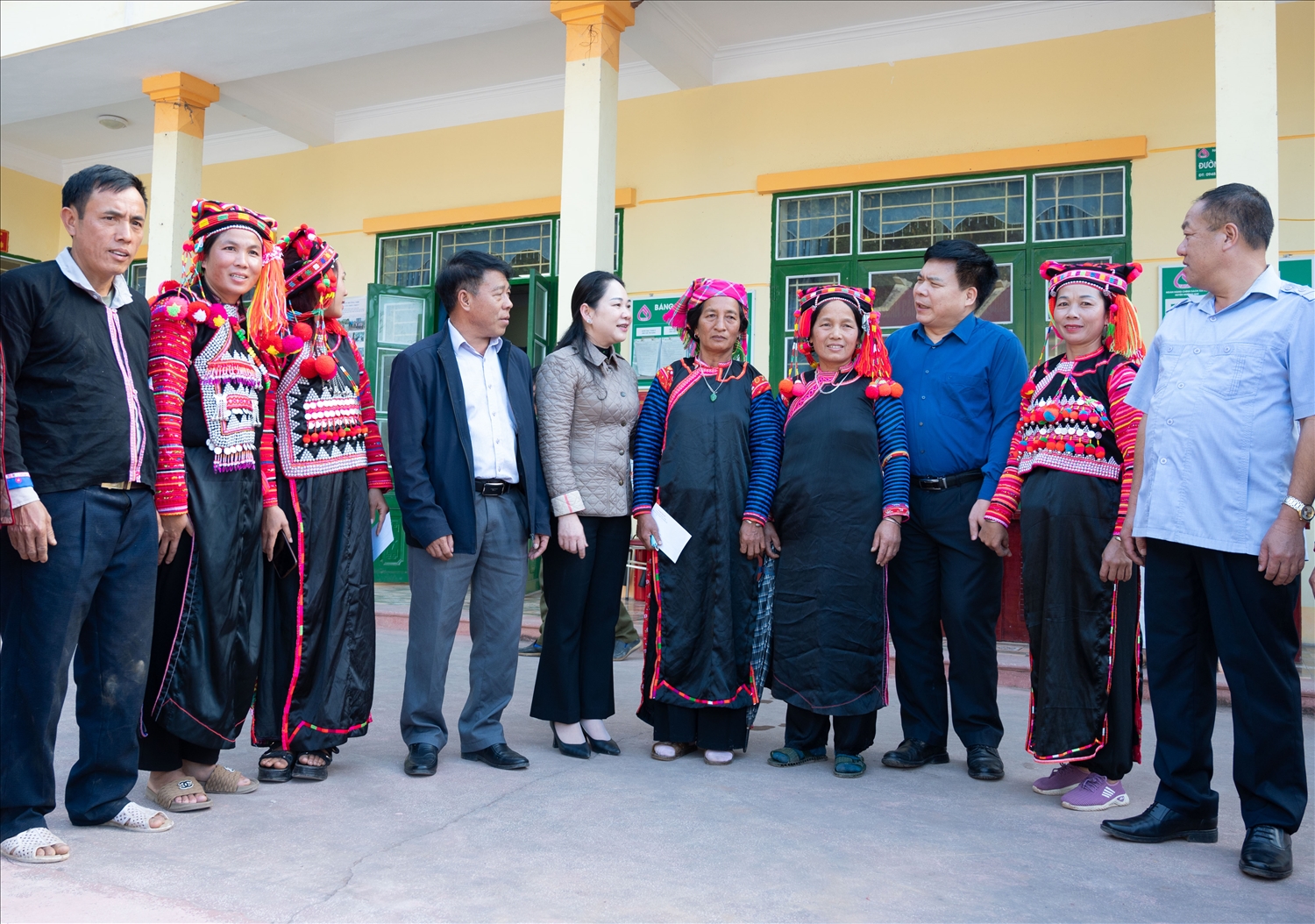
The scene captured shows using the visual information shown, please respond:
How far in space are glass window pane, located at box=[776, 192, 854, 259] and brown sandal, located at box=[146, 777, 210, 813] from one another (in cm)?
600

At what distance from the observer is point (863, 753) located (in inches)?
166

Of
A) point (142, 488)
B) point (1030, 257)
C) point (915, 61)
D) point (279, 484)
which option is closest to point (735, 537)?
point (279, 484)

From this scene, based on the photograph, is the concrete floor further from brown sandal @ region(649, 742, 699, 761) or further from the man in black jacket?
the man in black jacket

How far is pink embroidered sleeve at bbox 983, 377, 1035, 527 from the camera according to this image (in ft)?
12.2

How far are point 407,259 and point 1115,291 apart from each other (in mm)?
7135

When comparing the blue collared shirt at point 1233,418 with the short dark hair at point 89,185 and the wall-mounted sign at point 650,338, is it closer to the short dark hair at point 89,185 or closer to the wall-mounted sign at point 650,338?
the short dark hair at point 89,185

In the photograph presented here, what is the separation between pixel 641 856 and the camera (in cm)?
288

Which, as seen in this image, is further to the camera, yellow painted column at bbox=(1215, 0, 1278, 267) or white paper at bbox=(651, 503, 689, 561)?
yellow painted column at bbox=(1215, 0, 1278, 267)

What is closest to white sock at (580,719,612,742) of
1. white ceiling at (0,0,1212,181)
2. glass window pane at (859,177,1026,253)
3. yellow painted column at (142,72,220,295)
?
glass window pane at (859,177,1026,253)

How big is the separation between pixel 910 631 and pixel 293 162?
8.30 meters

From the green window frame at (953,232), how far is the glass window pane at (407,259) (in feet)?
10.5

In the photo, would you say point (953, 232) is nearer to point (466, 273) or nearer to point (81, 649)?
point (466, 273)

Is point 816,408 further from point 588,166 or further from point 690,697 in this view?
point 588,166

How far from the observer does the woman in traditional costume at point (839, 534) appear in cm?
388
